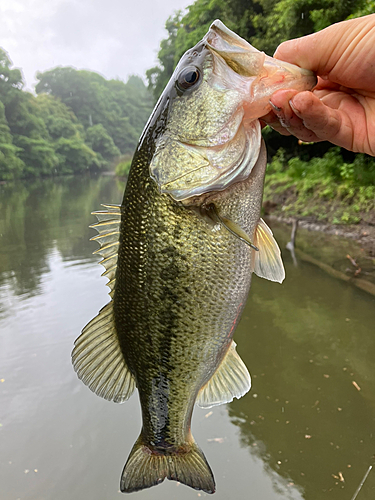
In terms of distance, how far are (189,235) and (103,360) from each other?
2.31ft

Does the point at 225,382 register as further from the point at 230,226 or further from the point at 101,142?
the point at 101,142

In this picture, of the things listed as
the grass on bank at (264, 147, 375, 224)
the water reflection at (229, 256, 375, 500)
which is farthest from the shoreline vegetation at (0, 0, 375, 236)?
the water reflection at (229, 256, 375, 500)

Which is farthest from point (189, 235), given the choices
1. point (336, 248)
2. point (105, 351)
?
point (336, 248)

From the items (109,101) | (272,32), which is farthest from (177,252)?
(109,101)

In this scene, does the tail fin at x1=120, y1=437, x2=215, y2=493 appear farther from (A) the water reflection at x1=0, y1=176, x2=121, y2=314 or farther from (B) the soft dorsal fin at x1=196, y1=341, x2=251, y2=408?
(A) the water reflection at x1=0, y1=176, x2=121, y2=314

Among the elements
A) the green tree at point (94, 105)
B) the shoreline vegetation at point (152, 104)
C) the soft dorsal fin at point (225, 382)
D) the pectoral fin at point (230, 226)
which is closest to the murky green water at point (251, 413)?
the soft dorsal fin at point (225, 382)

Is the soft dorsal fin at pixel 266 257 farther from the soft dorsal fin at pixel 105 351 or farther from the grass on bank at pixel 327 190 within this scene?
the grass on bank at pixel 327 190

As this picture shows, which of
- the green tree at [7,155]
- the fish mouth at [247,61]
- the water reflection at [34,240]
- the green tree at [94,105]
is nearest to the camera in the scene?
the fish mouth at [247,61]

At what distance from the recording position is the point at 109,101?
73125 mm

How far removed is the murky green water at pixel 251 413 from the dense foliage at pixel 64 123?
36408 mm

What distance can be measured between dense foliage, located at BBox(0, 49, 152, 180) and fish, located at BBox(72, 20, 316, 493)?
129 ft

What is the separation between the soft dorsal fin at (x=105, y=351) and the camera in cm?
150

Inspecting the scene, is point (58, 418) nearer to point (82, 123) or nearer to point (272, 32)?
point (272, 32)

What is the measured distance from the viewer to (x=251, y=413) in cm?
347
